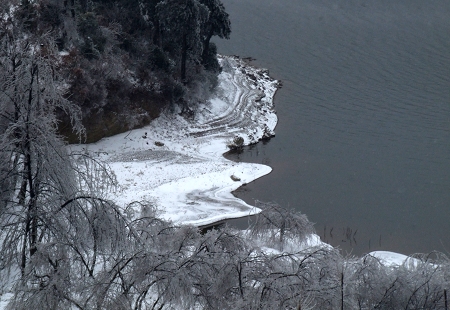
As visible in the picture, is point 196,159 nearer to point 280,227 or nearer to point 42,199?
point 280,227

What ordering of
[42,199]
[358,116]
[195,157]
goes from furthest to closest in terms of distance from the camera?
[358,116] < [195,157] < [42,199]

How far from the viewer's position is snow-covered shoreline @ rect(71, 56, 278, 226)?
24.8 metres

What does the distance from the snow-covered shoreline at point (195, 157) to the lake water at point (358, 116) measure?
1.08 meters

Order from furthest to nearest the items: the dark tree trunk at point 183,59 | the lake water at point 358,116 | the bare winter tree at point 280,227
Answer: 1. the dark tree trunk at point 183,59
2. the lake water at point 358,116
3. the bare winter tree at point 280,227

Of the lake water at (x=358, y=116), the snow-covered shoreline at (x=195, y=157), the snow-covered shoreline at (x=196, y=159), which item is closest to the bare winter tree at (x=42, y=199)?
the snow-covered shoreline at (x=195, y=157)

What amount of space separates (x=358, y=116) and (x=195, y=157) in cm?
1112

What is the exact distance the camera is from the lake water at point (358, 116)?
2477 centimetres

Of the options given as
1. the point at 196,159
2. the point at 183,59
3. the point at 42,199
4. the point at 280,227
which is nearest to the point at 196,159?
the point at 196,159

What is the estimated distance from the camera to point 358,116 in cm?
3469

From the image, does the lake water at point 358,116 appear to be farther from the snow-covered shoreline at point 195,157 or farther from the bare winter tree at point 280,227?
the bare winter tree at point 280,227

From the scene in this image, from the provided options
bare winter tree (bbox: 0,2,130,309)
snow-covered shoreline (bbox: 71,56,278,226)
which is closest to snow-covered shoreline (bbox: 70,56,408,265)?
snow-covered shoreline (bbox: 71,56,278,226)

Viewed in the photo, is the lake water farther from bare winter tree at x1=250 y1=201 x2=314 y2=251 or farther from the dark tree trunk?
the dark tree trunk

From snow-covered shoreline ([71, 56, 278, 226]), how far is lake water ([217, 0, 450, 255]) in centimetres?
108

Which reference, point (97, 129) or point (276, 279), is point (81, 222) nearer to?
point (276, 279)
